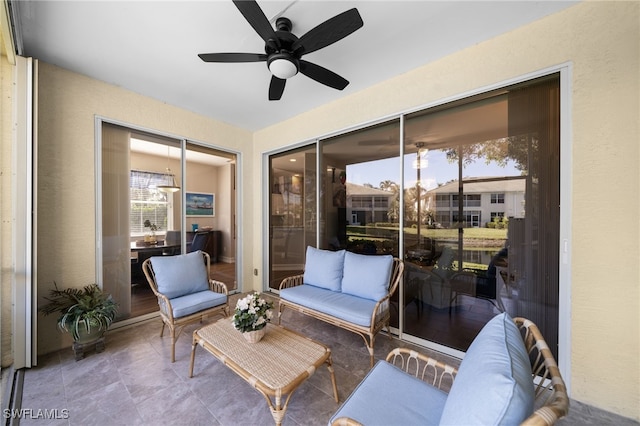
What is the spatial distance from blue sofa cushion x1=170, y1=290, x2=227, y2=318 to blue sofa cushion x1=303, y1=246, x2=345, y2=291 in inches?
41.7

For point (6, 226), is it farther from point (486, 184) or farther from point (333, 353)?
point (486, 184)

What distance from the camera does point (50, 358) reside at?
229 cm

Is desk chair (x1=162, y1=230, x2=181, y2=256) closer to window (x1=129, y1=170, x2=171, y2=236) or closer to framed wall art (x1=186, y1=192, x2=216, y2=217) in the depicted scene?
window (x1=129, y1=170, x2=171, y2=236)

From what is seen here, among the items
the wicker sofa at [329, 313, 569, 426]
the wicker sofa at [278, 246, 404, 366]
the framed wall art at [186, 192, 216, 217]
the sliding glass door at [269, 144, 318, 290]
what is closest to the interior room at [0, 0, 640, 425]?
the wicker sofa at [278, 246, 404, 366]

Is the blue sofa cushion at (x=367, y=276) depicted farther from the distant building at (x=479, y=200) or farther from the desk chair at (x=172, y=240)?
the desk chair at (x=172, y=240)

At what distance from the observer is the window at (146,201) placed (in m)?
3.06

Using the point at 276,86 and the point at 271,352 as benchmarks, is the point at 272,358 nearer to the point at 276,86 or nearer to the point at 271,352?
the point at 271,352

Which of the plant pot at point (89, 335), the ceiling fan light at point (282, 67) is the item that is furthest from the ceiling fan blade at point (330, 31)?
the plant pot at point (89, 335)

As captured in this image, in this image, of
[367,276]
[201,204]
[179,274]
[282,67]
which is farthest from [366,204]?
[201,204]

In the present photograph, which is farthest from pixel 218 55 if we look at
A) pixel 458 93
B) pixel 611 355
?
pixel 611 355

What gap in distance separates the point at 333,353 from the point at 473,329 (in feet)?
4.53

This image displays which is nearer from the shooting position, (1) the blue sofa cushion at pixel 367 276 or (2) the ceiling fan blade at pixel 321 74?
(2) the ceiling fan blade at pixel 321 74

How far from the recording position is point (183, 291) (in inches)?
106

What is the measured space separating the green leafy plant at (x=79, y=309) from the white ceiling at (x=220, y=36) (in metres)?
2.32
